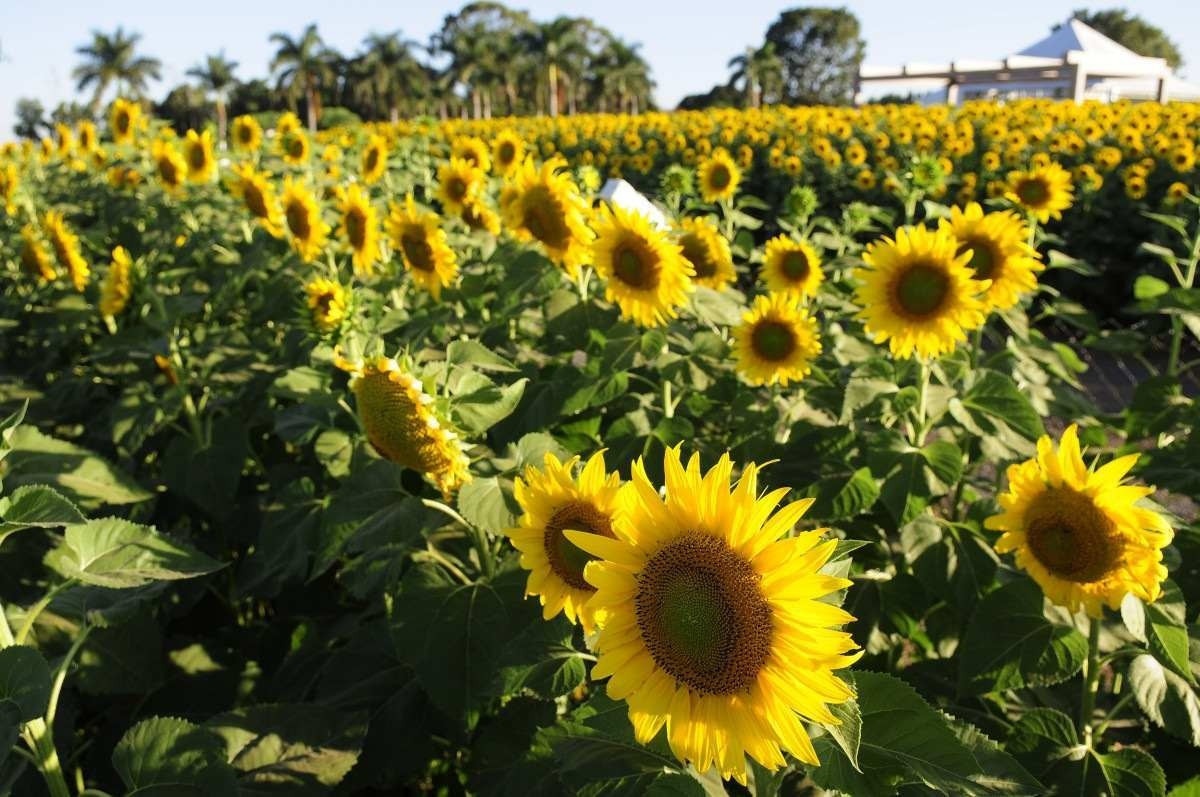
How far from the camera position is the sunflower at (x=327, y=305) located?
7.96 ft

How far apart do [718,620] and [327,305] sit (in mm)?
1824

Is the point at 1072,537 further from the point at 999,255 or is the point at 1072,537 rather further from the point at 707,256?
the point at 707,256

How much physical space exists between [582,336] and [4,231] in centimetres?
635

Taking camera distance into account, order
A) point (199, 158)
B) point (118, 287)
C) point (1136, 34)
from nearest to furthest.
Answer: point (118, 287)
point (199, 158)
point (1136, 34)

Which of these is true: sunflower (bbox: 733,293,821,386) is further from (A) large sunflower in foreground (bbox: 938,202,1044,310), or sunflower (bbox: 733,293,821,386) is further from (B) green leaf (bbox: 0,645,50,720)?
(B) green leaf (bbox: 0,645,50,720)

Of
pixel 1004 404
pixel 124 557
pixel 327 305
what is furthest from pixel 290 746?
pixel 1004 404

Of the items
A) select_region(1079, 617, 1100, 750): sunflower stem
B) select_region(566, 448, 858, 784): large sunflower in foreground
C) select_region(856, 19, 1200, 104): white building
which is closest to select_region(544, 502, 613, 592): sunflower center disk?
select_region(566, 448, 858, 784): large sunflower in foreground

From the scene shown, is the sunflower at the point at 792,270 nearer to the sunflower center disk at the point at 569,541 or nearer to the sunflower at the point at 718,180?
the sunflower at the point at 718,180

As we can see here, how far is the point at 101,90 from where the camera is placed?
156 ft

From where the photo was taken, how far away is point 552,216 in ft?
10.1

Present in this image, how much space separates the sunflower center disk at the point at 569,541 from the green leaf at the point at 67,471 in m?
1.48

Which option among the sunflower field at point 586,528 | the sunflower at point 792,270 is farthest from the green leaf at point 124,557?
the sunflower at point 792,270

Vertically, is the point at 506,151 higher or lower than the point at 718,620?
higher

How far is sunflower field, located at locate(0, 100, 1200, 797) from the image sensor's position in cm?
125
